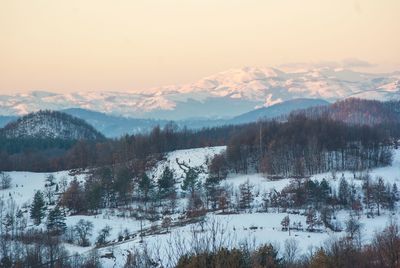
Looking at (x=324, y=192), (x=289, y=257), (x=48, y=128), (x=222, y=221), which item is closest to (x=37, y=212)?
(x=222, y=221)

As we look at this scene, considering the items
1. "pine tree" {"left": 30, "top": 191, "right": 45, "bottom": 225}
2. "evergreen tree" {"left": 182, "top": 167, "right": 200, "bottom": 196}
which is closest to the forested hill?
"evergreen tree" {"left": 182, "top": 167, "right": 200, "bottom": 196}

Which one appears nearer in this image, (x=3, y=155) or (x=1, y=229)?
(x=1, y=229)

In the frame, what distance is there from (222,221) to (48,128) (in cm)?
9069

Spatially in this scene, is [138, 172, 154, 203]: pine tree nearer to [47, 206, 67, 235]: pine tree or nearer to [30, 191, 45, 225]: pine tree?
[30, 191, 45, 225]: pine tree

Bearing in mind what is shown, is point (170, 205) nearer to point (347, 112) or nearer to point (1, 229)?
point (1, 229)

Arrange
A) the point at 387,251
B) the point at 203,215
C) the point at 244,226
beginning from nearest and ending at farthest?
1. the point at 387,251
2. the point at 244,226
3. the point at 203,215

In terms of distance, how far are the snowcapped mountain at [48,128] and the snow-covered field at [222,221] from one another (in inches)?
1920

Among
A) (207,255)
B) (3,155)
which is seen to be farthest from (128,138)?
(207,255)

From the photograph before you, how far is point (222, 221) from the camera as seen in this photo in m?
41.8

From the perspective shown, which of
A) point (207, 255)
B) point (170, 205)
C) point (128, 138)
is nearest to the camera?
point (207, 255)

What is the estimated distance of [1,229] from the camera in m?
44.1

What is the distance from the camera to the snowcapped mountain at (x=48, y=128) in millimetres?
120000

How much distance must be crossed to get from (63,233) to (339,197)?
2502 centimetres

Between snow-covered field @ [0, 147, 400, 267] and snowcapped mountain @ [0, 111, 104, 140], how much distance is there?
48765 mm
